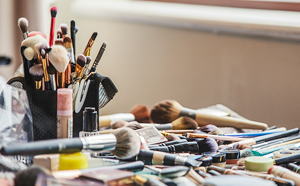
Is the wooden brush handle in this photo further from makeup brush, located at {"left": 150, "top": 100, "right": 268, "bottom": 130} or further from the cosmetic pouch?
the cosmetic pouch

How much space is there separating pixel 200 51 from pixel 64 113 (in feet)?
3.35

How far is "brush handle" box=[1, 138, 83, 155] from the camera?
509 millimetres

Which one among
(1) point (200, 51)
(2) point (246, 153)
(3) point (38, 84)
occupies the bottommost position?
(2) point (246, 153)

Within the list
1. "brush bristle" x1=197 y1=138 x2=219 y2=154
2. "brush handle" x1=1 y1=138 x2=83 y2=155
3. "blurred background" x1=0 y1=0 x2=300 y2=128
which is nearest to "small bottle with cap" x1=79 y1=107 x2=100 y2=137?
"brush handle" x1=1 y1=138 x2=83 y2=155

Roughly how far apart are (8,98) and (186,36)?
1.16 m

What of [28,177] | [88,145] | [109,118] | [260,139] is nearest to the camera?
[28,177]

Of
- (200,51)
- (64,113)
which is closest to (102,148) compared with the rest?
(64,113)

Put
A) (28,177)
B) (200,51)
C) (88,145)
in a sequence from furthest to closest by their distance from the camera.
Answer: (200,51) → (88,145) → (28,177)

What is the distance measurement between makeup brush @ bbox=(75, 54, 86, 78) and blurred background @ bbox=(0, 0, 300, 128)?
31.1 inches

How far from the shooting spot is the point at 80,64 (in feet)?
2.28

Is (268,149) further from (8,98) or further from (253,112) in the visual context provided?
(253,112)

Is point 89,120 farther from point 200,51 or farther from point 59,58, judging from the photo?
point 200,51

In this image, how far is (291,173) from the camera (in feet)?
1.87

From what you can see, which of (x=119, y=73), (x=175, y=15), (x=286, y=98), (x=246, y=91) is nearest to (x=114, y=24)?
(x=119, y=73)
